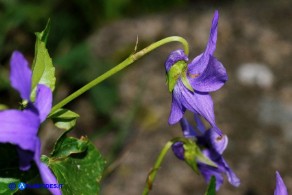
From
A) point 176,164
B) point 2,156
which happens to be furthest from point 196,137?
point 176,164

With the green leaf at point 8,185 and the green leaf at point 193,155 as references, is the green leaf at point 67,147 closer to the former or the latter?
the green leaf at point 8,185

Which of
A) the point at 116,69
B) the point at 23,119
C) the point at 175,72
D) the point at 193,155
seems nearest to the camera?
the point at 23,119

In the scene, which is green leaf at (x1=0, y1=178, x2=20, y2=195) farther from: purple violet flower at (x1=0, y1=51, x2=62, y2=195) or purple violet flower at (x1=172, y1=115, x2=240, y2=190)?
purple violet flower at (x1=172, y1=115, x2=240, y2=190)

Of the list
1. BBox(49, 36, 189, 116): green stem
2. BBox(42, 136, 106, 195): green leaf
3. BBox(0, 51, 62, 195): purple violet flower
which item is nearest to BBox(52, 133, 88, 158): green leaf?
BBox(42, 136, 106, 195): green leaf

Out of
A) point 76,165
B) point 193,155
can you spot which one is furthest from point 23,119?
point 193,155

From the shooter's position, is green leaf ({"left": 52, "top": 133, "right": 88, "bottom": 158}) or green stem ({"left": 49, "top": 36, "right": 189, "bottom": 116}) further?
green leaf ({"left": 52, "top": 133, "right": 88, "bottom": 158})

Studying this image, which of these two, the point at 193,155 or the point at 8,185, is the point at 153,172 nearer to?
the point at 193,155
